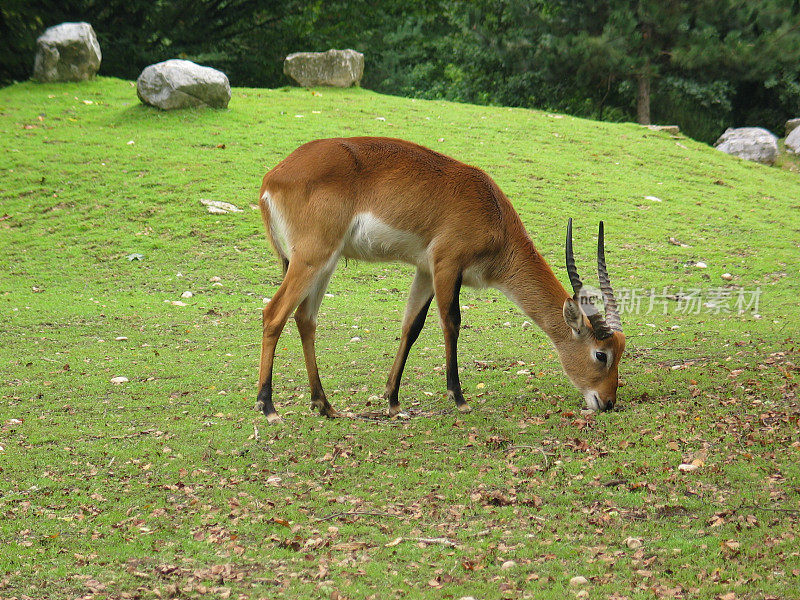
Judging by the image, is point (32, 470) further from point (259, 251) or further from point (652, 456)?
point (259, 251)

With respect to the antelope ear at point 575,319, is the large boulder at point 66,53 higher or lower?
higher

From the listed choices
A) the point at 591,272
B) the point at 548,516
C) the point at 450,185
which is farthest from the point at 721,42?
the point at 548,516

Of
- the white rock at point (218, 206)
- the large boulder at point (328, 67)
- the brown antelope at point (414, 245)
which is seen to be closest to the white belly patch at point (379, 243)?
the brown antelope at point (414, 245)

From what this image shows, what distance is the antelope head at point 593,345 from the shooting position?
6133mm

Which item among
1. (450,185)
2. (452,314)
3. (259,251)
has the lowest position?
(259,251)

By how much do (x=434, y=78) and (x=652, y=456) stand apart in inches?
1078

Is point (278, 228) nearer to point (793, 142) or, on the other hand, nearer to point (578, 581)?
point (578, 581)

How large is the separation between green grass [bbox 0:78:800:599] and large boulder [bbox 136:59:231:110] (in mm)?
1734

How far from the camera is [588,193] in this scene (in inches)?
580

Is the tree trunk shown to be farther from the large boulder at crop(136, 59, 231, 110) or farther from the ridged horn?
the ridged horn

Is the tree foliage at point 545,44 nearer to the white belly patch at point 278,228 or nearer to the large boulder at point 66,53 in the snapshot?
the large boulder at point 66,53

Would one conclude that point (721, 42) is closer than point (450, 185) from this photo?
No

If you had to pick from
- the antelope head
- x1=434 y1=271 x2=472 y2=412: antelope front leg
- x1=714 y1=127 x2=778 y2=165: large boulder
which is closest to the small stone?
the antelope head

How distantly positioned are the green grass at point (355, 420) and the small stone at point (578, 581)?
0.03m
